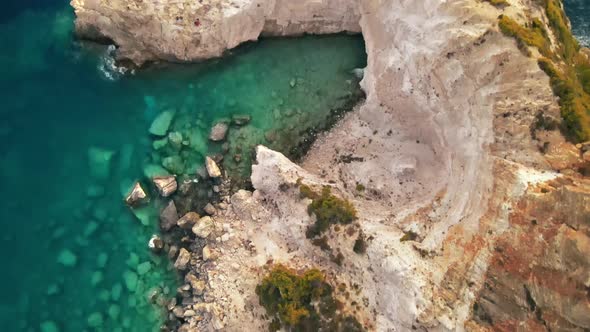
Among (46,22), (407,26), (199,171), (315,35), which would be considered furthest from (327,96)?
(46,22)

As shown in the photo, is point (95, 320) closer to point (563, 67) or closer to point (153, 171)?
point (153, 171)

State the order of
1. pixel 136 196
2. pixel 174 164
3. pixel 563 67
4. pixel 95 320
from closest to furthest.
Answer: pixel 563 67 → pixel 95 320 → pixel 136 196 → pixel 174 164

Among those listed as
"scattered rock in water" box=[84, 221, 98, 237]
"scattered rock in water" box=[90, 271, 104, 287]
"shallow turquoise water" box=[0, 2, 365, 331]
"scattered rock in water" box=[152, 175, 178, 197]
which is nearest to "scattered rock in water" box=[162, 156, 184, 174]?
"shallow turquoise water" box=[0, 2, 365, 331]

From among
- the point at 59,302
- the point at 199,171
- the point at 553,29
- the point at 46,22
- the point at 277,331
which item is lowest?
the point at 59,302

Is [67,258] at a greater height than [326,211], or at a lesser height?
lesser

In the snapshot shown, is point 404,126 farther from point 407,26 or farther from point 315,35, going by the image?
point 315,35

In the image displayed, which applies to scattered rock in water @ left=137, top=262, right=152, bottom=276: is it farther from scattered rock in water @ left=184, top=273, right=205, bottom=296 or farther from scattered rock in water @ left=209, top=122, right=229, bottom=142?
scattered rock in water @ left=209, top=122, right=229, bottom=142

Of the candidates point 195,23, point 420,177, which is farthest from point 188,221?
point 420,177

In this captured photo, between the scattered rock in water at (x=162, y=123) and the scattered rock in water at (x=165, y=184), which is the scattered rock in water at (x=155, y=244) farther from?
the scattered rock in water at (x=162, y=123)
